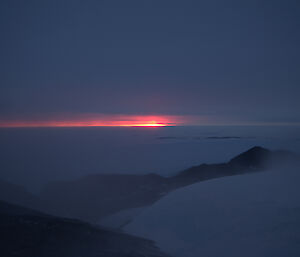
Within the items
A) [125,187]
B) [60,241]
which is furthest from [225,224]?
[125,187]

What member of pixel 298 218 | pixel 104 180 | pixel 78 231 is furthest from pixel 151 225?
pixel 104 180

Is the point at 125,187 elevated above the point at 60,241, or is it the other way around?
the point at 125,187

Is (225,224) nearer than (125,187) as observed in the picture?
Yes

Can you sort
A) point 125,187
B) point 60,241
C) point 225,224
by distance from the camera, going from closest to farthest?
point 60,241 → point 225,224 → point 125,187

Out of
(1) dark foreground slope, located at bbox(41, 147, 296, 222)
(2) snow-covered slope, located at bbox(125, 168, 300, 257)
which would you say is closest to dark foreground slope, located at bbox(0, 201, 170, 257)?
(2) snow-covered slope, located at bbox(125, 168, 300, 257)

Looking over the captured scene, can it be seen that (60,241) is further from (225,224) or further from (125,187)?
(125,187)

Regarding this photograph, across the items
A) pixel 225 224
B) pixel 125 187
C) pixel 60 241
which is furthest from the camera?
Result: pixel 125 187

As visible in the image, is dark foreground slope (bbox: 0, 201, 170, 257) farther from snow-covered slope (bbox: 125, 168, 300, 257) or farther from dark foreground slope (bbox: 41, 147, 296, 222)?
dark foreground slope (bbox: 41, 147, 296, 222)
